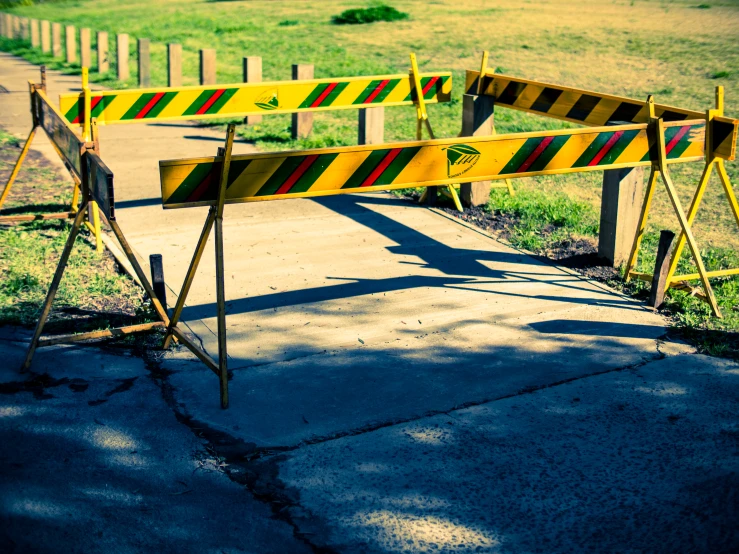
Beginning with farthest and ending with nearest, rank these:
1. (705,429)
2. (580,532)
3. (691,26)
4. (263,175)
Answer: (691,26) → (263,175) → (705,429) → (580,532)

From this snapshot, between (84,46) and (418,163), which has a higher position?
(84,46)

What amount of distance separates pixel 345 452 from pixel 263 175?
61.8 inches

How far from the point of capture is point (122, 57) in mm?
17047

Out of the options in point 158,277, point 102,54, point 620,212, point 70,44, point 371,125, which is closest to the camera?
point 158,277

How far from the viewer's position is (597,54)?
16.4 meters

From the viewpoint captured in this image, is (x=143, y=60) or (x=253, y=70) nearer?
(x=253, y=70)

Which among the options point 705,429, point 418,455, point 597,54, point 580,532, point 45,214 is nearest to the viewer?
point 580,532

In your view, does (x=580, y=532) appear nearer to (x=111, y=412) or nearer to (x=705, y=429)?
(x=705, y=429)

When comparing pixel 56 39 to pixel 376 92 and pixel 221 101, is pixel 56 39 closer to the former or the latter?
pixel 221 101

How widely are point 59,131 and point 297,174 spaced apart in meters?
1.86

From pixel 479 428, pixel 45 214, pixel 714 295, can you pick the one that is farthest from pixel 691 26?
pixel 479 428

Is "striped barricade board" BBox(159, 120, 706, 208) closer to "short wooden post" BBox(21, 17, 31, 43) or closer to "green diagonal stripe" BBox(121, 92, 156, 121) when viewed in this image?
"green diagonal stripe" BBox(121, 92, 156, 121)

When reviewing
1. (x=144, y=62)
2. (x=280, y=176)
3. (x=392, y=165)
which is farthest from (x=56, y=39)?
(x=280, y=176)

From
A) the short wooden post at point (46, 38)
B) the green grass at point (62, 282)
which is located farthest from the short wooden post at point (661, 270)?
the short wooden post at point (46, 38)
